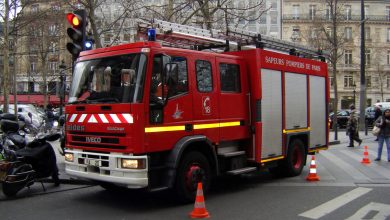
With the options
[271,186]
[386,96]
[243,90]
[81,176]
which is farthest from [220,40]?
A: [386,96]

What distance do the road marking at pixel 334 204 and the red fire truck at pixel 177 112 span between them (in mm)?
1787

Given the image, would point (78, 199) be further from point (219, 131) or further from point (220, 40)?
point (220, 40)

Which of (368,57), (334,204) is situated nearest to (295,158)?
(334,204)

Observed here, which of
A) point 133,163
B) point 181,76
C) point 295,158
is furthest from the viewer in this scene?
point 295,158

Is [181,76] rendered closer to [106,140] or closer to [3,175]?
[106,140]

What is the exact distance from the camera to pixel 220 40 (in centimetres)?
980

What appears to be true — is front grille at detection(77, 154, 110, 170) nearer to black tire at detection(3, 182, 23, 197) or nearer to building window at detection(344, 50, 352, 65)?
black tire at detection(3, 182, 23, 197)

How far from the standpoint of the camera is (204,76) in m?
8.49

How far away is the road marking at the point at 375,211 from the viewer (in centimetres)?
720

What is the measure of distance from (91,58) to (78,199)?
8.71ft

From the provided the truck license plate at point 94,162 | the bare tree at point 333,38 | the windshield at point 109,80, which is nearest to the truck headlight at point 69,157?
the truck license plate at point 94,162

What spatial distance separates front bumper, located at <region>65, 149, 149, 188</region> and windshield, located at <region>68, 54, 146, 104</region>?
0.91 m

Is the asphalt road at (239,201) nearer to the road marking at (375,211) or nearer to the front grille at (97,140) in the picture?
the road marking at (375,211)

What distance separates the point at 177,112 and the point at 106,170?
1.53 m
